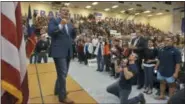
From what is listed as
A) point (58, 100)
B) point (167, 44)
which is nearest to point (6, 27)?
point (58, 100)

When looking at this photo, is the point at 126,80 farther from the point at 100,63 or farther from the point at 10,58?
the point at 100,63

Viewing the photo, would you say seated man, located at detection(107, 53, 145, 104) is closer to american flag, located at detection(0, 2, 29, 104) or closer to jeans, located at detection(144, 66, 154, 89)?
jeans, located at detection(144, 66, 154, 89)

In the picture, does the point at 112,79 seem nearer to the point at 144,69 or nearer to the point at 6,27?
the point at 144,69

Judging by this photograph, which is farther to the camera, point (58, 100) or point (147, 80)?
point (147, 80)

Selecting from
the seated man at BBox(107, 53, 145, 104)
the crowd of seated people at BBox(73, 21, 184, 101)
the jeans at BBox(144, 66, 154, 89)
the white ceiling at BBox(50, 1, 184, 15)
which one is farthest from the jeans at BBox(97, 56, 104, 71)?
the white ceiling at BBox(50, 1, 184, 15)

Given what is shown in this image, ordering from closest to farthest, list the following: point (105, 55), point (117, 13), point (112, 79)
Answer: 1. point (112, 79)
2. point (105, 55)
3. point (117, 13)

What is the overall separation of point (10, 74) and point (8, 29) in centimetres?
25

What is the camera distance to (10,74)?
1.23 meters

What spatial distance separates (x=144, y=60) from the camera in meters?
5.09

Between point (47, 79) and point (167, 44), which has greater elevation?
point (167, 44)

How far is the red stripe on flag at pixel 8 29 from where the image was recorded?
1.22 metres

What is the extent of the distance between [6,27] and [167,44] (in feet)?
11.4

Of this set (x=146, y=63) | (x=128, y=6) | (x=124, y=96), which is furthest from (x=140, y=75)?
(x=128, y=6)

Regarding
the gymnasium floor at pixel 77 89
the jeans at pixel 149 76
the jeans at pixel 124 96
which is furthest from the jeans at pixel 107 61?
the jeans at pixel 124 96
